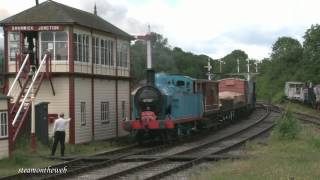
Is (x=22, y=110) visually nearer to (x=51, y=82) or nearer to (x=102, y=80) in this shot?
(x=51, y=82)

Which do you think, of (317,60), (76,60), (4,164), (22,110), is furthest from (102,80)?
(317,60)

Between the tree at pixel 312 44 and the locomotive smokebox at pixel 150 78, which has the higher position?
the tree at pixel 312 44

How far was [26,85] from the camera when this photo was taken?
2534 cm

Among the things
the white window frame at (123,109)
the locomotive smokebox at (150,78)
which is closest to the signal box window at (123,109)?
the white window frame at (123,109)

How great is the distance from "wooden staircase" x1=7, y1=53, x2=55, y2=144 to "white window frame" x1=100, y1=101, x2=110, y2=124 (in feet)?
13.3

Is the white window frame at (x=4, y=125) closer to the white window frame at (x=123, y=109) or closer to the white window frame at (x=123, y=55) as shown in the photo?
the white window frame at (x=123, y=55)

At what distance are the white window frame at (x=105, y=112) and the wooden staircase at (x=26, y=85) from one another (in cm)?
404

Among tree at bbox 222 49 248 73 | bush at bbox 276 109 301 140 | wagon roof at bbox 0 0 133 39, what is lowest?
bush at bbox 276 109 301 140

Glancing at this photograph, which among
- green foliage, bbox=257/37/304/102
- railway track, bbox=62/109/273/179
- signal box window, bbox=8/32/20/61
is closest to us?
railway track, bbox=62/109/273/179

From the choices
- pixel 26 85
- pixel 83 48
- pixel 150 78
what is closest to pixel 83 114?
pixel 83 48

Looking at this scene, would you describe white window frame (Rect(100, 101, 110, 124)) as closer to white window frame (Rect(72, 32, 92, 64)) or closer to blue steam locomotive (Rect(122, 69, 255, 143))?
white window frame (Rect(72, 32, 92, 64))

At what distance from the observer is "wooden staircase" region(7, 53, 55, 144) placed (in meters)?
23.6

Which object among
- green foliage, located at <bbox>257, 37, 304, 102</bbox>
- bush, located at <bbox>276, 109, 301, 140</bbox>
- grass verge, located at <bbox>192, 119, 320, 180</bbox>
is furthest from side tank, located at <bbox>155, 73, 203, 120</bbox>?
green foliage, located at <bbox>257, 37, 304, 102</bbox>

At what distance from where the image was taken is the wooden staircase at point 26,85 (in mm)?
23609
